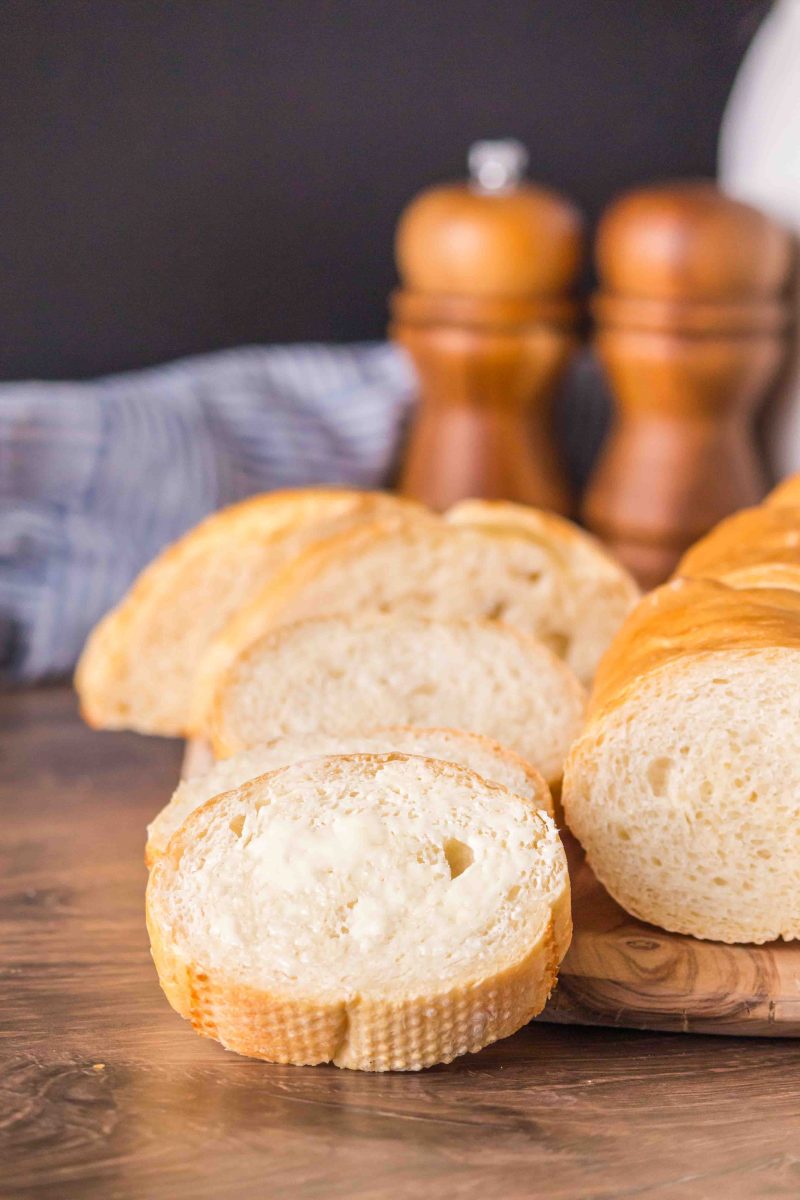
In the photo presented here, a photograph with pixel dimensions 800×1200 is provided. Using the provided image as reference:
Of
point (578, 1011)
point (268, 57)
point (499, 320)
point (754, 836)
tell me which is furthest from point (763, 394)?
point (578, 1011)

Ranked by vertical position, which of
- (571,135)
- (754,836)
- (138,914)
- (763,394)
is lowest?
(138,914)

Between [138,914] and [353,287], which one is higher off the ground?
[353,287]

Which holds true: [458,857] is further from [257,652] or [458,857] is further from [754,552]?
[754,552]

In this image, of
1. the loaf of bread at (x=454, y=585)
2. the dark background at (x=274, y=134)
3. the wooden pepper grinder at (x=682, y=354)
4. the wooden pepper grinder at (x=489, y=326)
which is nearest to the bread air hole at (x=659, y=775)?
the loaf of bread at (x=454, y=585)

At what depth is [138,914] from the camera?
1.66m

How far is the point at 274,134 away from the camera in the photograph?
3.07 m

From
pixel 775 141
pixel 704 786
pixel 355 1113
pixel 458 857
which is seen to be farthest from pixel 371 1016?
pixel 775 141

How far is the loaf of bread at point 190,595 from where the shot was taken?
2.21 metres

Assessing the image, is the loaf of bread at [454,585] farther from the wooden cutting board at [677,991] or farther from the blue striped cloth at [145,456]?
the wooden cutting board at [677,991]

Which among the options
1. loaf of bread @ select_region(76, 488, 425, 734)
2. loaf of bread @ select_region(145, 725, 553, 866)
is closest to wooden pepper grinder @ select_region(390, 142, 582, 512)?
loaf of bread @ select_region(76, 488, 425, 734)

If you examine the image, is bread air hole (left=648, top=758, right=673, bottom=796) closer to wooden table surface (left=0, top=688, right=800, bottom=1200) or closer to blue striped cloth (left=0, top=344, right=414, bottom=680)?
wooden table surface (left=0, top=688, right=800, bottom=1200)

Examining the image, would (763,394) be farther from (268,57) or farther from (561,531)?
(268,57)

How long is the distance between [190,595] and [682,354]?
1.06 metres

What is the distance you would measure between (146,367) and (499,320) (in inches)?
33.9
